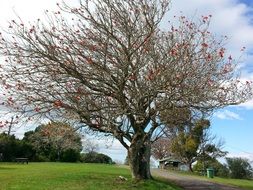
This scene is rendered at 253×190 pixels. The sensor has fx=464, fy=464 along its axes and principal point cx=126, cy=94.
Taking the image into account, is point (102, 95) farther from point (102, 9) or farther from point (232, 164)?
point (232, 164)

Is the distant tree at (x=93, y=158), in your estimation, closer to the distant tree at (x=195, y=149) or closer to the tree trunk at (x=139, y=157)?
the distant tree at (x=195, y=149)

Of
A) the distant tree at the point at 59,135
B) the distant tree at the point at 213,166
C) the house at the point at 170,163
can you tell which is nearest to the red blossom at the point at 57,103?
the distant tree at the point at 59,135

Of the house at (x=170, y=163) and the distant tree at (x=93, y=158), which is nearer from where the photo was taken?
the house at (x=170, y=163)

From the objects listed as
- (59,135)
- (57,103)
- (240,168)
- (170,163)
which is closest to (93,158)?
(170,163)

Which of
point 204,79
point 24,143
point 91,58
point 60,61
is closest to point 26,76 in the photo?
point 60,61

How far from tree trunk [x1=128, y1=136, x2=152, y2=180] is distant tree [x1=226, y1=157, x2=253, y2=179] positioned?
31204 millimetres

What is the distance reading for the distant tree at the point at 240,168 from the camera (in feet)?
186

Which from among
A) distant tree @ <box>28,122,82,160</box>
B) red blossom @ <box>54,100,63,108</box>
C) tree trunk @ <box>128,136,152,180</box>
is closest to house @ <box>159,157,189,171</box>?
tree trunk @ <box>128,136,152,180</box>

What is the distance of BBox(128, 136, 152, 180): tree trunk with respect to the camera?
2666 cm

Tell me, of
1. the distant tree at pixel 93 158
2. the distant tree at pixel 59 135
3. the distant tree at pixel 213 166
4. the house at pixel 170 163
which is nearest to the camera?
the distant tree at pixel 59 135

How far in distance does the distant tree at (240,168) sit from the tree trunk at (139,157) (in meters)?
31.2

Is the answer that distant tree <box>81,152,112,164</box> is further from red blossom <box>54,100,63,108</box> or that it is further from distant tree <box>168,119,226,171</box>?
red blossom <box>54,100,63,108</box>

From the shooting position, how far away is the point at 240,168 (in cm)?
5722

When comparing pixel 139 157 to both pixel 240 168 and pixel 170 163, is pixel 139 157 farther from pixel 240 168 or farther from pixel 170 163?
pixel 170 163
